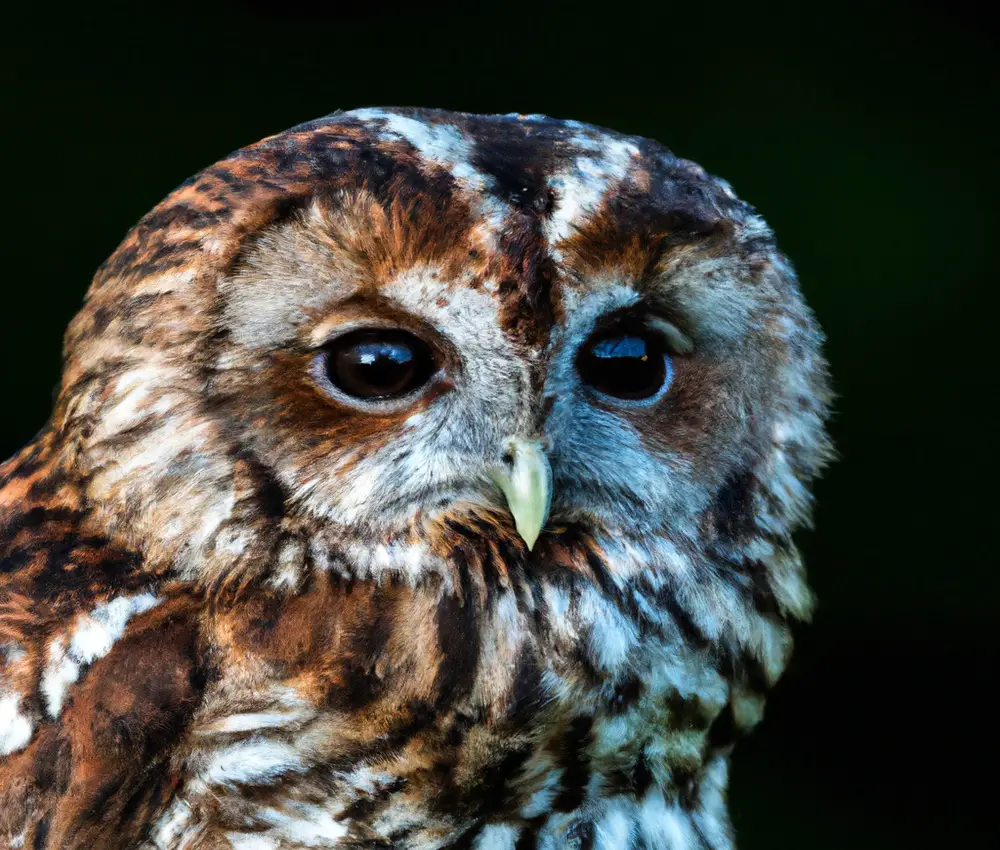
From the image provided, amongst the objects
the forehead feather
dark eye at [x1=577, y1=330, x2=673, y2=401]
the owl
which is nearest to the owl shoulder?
the owl

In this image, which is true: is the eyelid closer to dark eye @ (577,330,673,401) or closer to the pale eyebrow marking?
dark eye @ (577,330,673,401)

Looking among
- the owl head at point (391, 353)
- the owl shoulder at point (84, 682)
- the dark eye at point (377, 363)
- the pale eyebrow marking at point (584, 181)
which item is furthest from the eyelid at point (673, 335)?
the owl shoulder at point (84, 682)

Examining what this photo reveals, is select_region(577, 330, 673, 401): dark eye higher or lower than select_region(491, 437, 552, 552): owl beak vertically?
higher

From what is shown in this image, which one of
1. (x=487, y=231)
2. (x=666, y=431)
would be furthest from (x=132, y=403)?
(x=666, y=431)

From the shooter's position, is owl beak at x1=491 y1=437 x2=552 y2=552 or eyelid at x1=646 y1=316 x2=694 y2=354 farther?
eyelid at x1=646 y1=316 x2=694 y2=354

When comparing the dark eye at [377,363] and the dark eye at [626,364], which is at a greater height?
the dark eye at [377,363]

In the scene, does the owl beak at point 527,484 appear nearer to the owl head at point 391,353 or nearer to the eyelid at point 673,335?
the owl head at point 391,353

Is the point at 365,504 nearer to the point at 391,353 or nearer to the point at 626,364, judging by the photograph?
the point at 391,353

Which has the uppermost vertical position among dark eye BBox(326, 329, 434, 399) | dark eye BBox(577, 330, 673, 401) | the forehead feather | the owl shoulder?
the forehead feather
